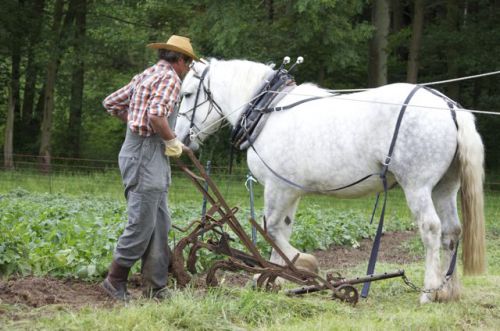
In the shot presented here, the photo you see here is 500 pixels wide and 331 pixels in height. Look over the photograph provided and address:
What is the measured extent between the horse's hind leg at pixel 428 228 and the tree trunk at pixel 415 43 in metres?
16.1

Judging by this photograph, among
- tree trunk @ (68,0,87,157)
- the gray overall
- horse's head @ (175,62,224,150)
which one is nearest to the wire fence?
tree trunk @ (68,0,87,157)

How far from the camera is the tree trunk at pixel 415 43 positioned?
70.1 ft

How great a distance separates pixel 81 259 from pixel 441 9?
71.9ft

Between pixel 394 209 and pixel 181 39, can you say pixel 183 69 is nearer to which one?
pixel 181 39

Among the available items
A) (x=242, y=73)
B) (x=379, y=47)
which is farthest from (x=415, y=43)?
(x=242, y=73)

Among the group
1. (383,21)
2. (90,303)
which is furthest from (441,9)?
(90,303)

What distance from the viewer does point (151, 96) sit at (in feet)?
17.8

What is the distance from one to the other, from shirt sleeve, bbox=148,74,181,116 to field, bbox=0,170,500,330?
1353mm

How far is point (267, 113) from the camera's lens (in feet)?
21.4

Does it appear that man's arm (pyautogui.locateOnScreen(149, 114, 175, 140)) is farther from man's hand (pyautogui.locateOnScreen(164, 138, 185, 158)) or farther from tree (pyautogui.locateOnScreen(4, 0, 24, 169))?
tree (pyautogui.locateOnScreen(4, 0, 24, 169))

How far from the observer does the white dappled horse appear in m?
5.74

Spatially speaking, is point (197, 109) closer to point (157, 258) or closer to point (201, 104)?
point (201, 104)

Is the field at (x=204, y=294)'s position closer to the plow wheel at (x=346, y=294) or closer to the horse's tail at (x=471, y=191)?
the plow wheel at (x=346, y=294)

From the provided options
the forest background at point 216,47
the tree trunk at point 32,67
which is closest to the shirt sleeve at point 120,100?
the forest background at point 216,47
